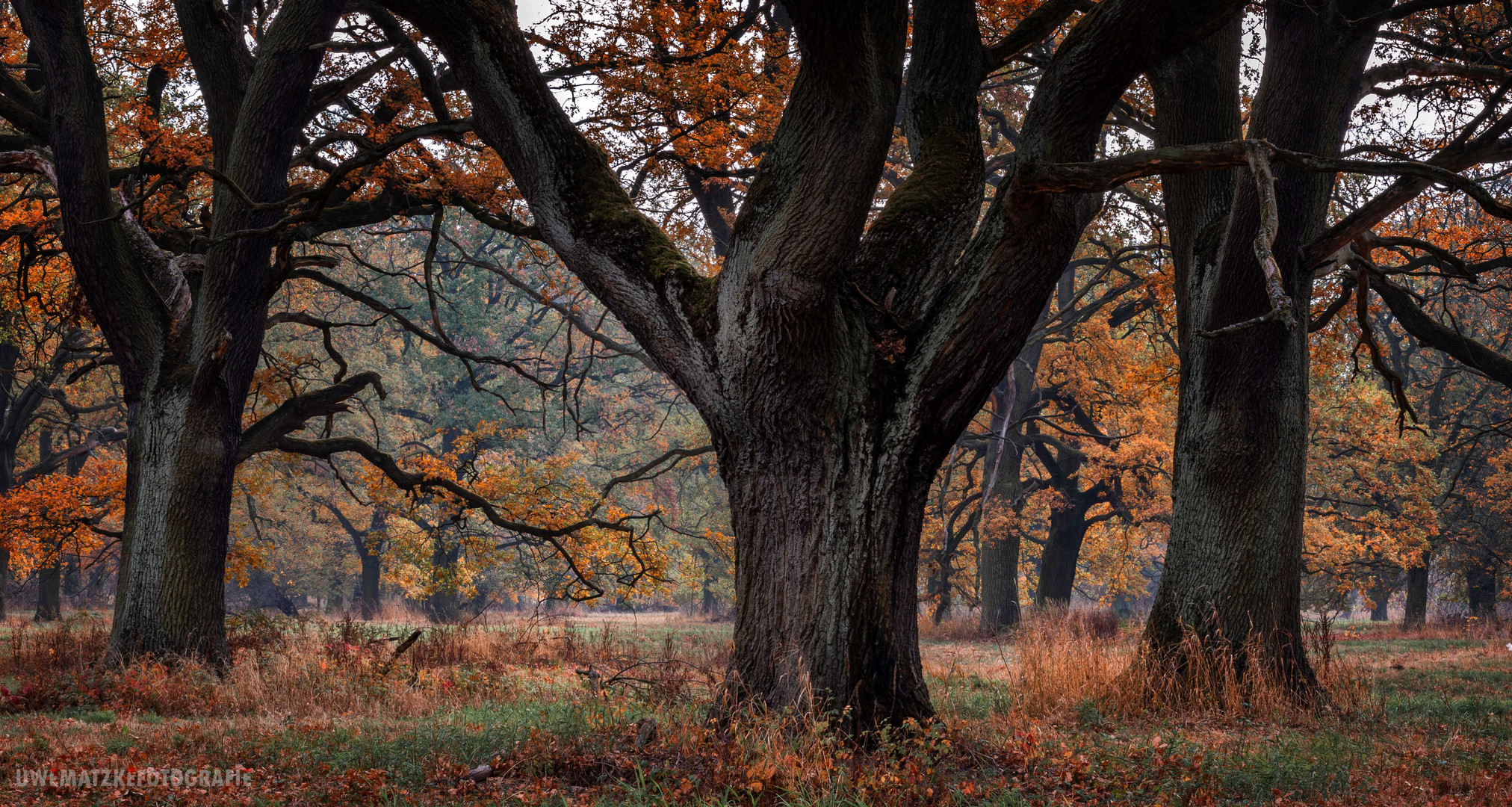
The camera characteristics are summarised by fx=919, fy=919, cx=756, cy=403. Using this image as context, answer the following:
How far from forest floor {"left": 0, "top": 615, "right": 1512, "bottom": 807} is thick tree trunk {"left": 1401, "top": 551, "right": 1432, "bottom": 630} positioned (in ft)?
57.2

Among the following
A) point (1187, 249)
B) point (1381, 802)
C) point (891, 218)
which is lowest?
point (1381, 802)

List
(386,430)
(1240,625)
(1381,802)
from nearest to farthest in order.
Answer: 1. (1381,802)
2. (1240,625)
3. (386,430)

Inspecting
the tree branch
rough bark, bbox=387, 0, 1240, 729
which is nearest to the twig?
rough bark, bbox=387, 0, 1240, 729

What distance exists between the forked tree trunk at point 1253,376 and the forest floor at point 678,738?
0.73 meters

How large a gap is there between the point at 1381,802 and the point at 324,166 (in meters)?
11.7

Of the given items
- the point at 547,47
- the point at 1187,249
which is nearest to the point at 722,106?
the point at 547,47

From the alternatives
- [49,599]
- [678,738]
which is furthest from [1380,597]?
[49,599]

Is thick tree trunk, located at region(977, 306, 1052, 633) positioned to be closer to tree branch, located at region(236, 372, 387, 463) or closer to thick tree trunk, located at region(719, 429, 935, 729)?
tree branch, located at region(236, 372, 387, 463)

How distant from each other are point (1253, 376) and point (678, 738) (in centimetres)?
589

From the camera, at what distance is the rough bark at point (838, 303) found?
5.24 metres

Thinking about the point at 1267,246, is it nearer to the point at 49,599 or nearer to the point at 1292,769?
the point at 1292,769

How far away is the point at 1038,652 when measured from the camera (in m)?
7.82

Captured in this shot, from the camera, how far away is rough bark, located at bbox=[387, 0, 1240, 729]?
5238 mm

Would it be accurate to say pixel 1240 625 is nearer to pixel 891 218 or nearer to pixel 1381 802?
pixel 1381 802
